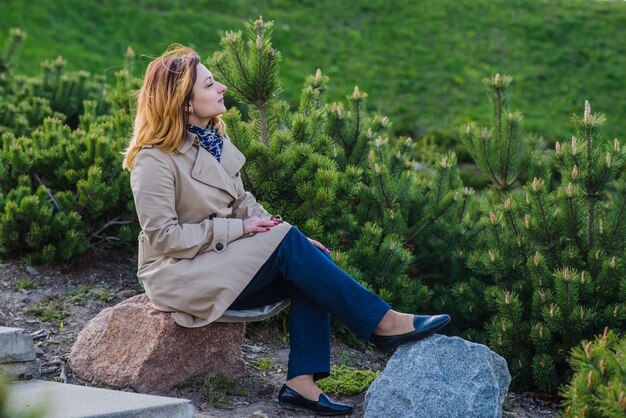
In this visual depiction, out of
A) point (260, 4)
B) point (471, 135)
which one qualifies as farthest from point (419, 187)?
point (260, 4)

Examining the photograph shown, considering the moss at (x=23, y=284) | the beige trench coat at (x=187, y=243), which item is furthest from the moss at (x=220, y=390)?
the moss at (x=23, y=284)

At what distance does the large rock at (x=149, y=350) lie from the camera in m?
3.80

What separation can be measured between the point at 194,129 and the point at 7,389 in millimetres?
2080

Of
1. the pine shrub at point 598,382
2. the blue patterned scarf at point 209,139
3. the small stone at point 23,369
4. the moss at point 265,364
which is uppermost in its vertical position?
the blue patterned scarf at point 209,139

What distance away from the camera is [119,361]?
12.7 ft

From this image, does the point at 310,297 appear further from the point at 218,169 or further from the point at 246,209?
the point at 218,169

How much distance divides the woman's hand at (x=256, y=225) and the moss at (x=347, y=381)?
101 centimetres

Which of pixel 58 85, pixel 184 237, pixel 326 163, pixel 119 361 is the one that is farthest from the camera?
pixel 58 85

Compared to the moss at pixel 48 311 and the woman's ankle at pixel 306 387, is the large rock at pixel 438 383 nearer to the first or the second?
the woman's ankle at pixel 306 387

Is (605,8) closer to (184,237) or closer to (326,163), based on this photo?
(326,163)

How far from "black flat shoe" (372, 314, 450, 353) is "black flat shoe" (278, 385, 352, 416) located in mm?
386

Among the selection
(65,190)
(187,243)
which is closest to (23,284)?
(65,190)

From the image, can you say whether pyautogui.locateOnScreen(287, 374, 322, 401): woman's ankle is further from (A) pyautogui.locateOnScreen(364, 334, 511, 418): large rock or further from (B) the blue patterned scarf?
(B) the blue patterned scarf

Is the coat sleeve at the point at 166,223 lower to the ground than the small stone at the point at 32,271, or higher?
higher
